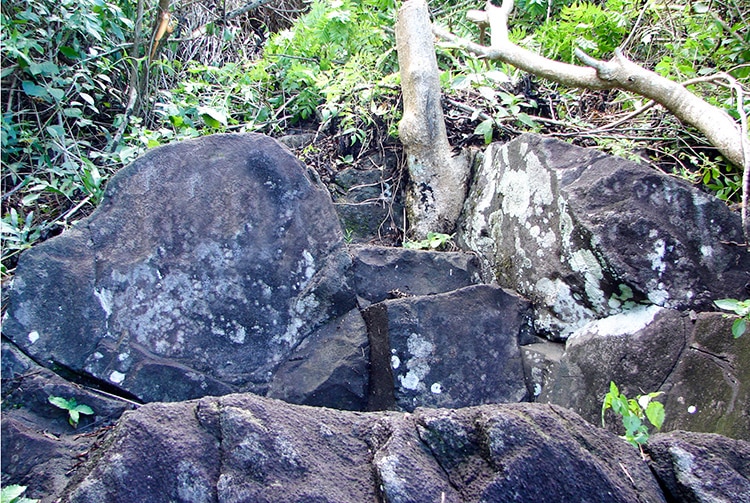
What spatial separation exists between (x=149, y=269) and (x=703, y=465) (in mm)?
1990

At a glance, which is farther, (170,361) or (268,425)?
(170,361)

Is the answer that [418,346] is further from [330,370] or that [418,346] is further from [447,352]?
[330,370]

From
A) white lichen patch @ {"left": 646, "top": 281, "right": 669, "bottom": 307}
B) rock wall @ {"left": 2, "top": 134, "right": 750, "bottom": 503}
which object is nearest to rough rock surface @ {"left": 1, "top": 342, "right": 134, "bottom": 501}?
rock wall @ {"left": 2, "top": 134, "right": 750, "bottom": 503}

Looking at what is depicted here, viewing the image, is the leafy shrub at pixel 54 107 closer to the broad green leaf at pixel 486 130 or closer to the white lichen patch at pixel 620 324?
the broad green leaf at pixel 486 130

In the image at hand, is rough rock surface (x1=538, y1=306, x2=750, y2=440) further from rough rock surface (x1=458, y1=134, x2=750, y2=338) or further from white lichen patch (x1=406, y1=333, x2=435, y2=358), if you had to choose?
white lichen patch (x1=406, y1=333, x2=435, y2=358)

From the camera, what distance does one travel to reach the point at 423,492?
1.62 metres

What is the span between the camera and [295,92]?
457cm

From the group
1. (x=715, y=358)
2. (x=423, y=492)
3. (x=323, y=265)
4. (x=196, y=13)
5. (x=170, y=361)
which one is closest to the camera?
(x=423, y=492)

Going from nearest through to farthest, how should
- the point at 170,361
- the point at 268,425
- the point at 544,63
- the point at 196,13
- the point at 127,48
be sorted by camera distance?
1. the point at 268,425
2. the point at 170,361
3. the point at 544,63
4. the point at 127,48
5. the point at 196,13

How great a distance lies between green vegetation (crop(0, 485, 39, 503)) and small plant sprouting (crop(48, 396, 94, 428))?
1.51ft

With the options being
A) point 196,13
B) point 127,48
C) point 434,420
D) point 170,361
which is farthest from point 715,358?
point 196,13

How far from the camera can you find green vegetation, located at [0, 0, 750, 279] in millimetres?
3572

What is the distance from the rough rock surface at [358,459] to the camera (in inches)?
64.1

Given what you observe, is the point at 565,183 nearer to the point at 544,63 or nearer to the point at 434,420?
the point at 544,63
